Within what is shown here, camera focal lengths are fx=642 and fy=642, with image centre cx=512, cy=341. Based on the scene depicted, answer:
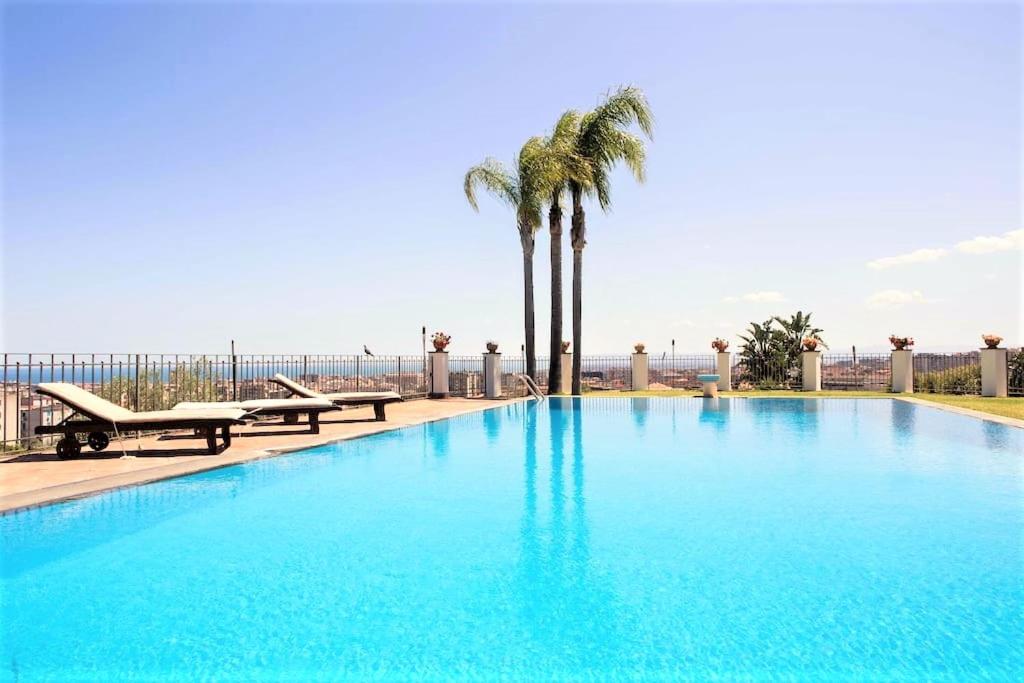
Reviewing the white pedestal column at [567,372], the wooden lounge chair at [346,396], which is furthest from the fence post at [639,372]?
the wooden lounge chair at [346,396]

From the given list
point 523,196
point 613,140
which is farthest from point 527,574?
point 613,140

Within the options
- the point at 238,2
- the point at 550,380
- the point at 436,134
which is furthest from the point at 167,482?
the point at 550,380

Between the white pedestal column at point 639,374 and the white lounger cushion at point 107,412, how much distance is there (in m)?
19.6

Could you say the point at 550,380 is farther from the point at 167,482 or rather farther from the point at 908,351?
the point at 167,482

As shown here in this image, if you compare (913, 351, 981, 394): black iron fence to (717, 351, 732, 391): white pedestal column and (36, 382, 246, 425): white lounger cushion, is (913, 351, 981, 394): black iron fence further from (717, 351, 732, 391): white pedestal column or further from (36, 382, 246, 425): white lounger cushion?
(36, 382, 246, 425): white lounger cushion

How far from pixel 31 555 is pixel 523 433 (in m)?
9.18

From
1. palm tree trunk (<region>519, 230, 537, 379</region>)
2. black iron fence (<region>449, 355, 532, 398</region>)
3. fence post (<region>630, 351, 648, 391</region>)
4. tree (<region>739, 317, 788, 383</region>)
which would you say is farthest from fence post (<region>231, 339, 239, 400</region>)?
tree (<region>739, 317, 788, 383</region>)

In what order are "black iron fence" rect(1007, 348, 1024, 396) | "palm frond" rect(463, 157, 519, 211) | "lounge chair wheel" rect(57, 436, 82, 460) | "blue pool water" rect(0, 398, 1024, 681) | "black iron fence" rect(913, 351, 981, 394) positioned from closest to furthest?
"blue pool water" rect(0, 398, 1024, 681)
"lounge chair wheel" rect(57, 436, 82, 460)
"black iron fence" rect(1007, 348, 1024, 396)
"black iron fence" rect(913, 351, 981, 394)
"palm frond" rect(463, 157, 519, 211)

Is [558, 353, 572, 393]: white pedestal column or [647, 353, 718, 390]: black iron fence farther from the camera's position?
[647, 353, 718, 390]: black iron fence

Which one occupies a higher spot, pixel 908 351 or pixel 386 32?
pixel 386 32

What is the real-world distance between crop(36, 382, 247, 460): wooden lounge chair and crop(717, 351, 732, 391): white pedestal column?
20474mm

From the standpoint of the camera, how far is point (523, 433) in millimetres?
13266

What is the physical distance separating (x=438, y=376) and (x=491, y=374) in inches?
77.4

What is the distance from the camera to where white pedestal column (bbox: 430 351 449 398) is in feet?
75.6
